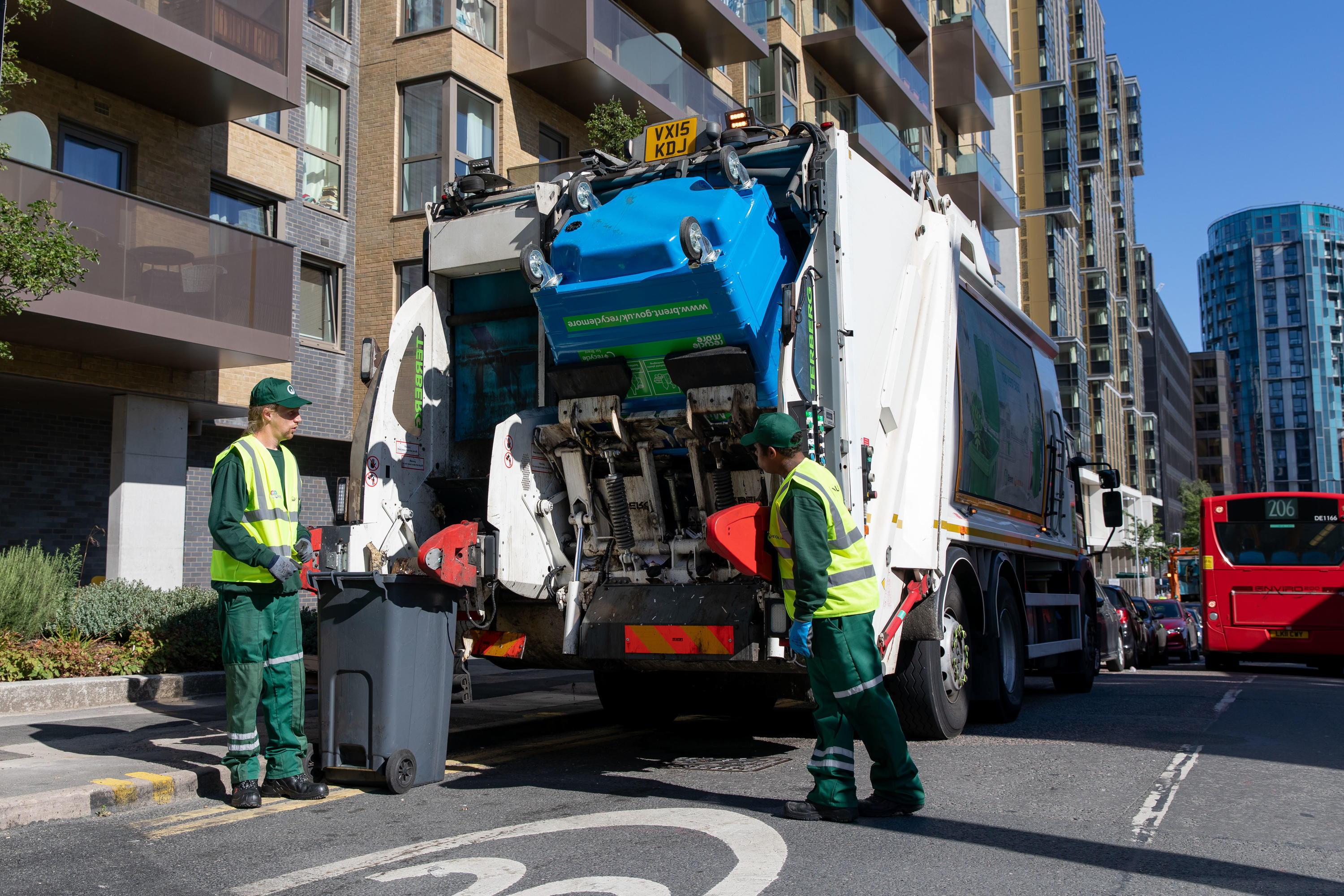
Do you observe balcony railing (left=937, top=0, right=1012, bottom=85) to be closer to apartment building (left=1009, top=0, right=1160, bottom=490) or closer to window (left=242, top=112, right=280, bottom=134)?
apartment building (left=1009, top=0, right=1160, bottom=490)

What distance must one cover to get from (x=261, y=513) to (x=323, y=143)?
13.7 m

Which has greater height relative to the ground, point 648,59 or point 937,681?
point 648,59

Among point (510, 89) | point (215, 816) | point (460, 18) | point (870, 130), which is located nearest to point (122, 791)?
point (215, 816)

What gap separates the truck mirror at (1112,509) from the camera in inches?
477

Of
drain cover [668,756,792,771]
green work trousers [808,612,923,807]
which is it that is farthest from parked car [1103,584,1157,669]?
green work trousers [808,612,923,807]

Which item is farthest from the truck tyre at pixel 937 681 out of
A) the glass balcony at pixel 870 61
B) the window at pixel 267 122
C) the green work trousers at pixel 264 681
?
the glass balcony at pixel 870 61

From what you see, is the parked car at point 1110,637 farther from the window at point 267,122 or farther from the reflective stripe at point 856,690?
the window at point 267,122

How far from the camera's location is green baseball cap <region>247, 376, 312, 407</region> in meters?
5.55

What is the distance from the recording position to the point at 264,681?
17.6 feet

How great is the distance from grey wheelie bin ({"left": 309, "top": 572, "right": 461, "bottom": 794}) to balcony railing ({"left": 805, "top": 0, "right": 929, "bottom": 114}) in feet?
84.1

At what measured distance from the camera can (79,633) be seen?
9859 millimetres

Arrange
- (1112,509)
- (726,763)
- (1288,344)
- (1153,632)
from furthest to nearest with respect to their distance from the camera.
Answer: (1288,344)
(1153,632)
(1112,509)
(726,763)

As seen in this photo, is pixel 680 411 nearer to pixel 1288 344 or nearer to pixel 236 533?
pixel 236 533

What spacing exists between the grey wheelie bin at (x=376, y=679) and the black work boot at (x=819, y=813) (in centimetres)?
184
